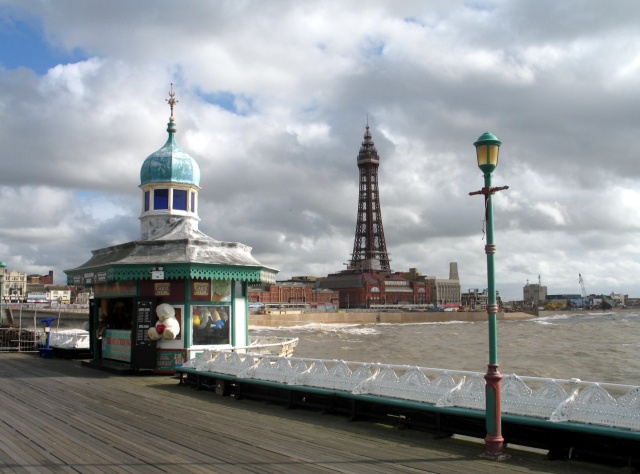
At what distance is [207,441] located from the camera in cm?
957

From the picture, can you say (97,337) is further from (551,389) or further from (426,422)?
(551,389)

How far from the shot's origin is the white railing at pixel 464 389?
27.0 ft

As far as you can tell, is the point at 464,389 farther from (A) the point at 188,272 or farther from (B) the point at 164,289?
(B) the point at 164,289

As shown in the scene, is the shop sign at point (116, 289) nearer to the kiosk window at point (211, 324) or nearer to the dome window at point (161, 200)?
the kiosk window at point (211, 324)

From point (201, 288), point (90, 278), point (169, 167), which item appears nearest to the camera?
point (201, 288)

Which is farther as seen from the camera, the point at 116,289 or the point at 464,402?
the point at 116,289

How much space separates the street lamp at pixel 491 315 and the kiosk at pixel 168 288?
10.6 m

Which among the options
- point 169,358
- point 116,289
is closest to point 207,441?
point 169,358

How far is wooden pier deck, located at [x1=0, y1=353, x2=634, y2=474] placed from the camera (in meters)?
8.10

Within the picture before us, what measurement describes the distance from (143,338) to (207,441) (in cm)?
942

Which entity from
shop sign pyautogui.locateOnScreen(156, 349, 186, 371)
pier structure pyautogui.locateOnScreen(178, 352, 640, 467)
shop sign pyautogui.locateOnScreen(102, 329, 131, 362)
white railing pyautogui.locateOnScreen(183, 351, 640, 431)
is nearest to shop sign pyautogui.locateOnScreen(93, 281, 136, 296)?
shop sign pyautogui.locateOnScreen(102, 329, 131, 362)

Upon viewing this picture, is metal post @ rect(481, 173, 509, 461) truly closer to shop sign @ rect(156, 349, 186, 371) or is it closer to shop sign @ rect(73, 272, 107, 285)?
shop sign @ rect(156, 349, 186, 371)

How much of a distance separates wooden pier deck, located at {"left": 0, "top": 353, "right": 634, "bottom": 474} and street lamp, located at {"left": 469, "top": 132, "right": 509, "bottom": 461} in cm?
30

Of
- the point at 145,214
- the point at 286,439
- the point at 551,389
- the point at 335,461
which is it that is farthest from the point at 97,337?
the point at 551,389
